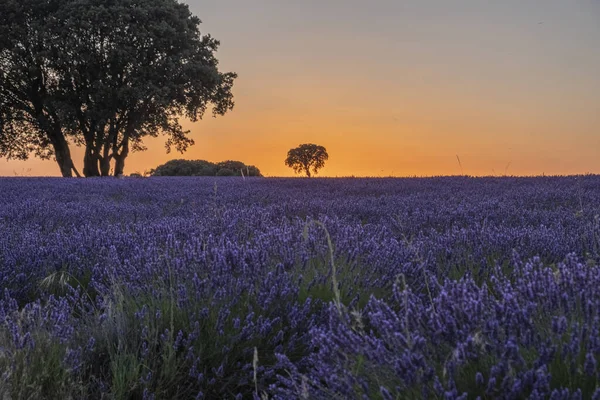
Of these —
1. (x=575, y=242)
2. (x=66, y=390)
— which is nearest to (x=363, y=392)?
(x=66, y=390)

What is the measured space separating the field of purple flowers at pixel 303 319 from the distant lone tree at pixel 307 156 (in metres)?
53.6

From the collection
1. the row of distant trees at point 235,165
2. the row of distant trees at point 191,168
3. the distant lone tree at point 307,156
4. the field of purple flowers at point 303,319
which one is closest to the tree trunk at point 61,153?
the row of distant trees at point 235,165

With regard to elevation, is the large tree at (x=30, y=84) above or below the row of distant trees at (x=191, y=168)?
above

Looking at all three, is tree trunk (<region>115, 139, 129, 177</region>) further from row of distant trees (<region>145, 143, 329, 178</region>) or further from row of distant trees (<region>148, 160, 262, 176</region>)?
row of distant trees (<region>148, 160, 262, 176</region>)

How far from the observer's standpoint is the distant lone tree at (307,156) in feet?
192

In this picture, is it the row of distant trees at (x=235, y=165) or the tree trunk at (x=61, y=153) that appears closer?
the tree trunk at (x=61, y=153)

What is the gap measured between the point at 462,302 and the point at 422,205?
5449 mm

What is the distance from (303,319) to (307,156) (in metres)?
56.3

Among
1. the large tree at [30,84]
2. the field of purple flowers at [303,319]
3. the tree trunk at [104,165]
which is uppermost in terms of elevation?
the large tree at [30,84]

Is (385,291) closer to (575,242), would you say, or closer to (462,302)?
(462,302)

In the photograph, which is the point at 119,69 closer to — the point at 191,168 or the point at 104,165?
the point at 104,165

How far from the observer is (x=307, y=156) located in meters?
58.6

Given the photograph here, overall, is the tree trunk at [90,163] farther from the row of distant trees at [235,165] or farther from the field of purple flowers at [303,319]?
the field of purple flowers at [303,319]

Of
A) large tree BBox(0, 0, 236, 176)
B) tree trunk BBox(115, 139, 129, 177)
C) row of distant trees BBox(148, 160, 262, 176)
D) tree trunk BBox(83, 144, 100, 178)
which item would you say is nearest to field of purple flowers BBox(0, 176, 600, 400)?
large tree BBox(0, 0, 236, 176)
